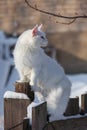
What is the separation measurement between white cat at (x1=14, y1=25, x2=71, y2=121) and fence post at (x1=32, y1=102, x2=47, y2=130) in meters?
0.43

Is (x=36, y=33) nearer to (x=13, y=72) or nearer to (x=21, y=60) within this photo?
(x=21, y=60)

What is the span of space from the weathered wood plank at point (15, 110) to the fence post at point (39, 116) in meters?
0.10

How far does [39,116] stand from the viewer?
3186 mm

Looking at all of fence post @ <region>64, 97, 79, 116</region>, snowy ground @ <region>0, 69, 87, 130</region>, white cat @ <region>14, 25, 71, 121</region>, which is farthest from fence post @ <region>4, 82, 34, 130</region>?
snowy ground @ <region>0, 69, 87, 130</region>

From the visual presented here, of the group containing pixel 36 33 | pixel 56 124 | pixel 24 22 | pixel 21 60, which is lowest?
pixel 56 124

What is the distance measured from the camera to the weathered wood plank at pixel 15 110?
322cm

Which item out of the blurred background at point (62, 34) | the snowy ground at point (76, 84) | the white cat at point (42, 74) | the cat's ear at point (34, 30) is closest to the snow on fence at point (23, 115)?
the white cat at point (42, 74)

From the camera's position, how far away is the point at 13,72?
11500 millimetres

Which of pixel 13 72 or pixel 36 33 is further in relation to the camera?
pixel 13 72

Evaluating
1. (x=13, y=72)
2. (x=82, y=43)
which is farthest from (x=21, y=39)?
(x=82, y=43)

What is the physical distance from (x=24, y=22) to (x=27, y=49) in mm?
9094

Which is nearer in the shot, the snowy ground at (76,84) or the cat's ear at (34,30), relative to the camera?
the cat's ear at (34,30)

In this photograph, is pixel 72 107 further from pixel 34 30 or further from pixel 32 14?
pixel 32 14

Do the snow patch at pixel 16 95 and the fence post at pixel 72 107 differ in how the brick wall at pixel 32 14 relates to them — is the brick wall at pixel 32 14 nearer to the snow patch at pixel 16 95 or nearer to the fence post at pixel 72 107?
the fence post at pixel 72 107
